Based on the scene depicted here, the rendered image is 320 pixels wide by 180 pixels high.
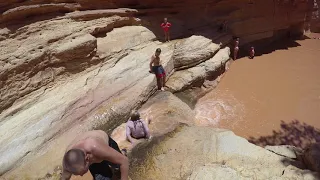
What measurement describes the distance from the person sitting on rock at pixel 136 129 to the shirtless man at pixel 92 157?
6.63 feet

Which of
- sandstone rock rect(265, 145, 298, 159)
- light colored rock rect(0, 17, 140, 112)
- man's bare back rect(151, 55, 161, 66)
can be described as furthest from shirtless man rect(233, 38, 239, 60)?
sandstone rock rect(265, 145, 298, 159)

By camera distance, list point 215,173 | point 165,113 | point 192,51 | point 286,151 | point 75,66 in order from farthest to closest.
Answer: point 192,51 < point 75,66 < point 165,113 < point 286,151 < point 215,173

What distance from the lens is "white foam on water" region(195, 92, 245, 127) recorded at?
6.70 meters

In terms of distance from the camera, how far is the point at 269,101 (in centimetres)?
743

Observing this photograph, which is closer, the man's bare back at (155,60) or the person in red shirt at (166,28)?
the man's bare back at (155,60)

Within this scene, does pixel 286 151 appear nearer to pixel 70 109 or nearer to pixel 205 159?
pixel 205 159

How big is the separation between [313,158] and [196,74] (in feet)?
13.4

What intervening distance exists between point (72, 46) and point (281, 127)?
Answer: 17.2ft

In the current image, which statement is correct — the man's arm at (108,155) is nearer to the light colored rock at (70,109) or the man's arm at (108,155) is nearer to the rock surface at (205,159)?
the rock surface at (205,159)

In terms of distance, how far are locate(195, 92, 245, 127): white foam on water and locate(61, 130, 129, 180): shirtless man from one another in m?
3.99

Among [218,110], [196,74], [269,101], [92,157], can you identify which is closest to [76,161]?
[92,157]

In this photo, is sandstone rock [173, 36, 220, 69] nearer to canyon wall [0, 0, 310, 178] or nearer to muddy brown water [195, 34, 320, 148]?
canyon wall [0, 0, 310, 178]

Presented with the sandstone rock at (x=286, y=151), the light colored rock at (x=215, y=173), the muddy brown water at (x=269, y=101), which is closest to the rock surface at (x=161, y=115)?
the muddy brown water at (x=269, y=101)

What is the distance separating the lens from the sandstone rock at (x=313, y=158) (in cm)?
402
